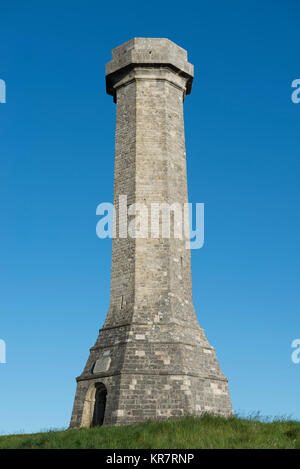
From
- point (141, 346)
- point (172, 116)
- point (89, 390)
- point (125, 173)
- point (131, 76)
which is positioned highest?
point (131, 76)

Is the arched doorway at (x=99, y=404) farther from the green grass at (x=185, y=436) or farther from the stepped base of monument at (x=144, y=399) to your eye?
the green grass at (x=185, y=436)

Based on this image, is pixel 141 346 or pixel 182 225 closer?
pixel 141 346

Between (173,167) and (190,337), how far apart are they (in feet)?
22.2

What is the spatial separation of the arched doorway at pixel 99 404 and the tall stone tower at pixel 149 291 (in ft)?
0.11

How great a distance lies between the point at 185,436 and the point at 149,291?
6520mm

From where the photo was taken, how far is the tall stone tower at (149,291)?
55.4ft

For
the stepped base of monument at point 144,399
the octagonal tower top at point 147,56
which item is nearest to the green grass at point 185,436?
the stepped base of monument at point 144,399

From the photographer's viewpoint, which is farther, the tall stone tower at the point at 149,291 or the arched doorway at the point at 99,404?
the arched doorway at the point at 99,404

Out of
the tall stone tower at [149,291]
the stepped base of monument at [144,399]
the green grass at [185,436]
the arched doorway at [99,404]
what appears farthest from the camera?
the arched doorway at [99,404]

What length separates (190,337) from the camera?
1836 cm

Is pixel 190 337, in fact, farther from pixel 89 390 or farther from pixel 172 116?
pixel 172 116

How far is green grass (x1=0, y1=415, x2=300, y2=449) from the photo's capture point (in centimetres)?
1262
